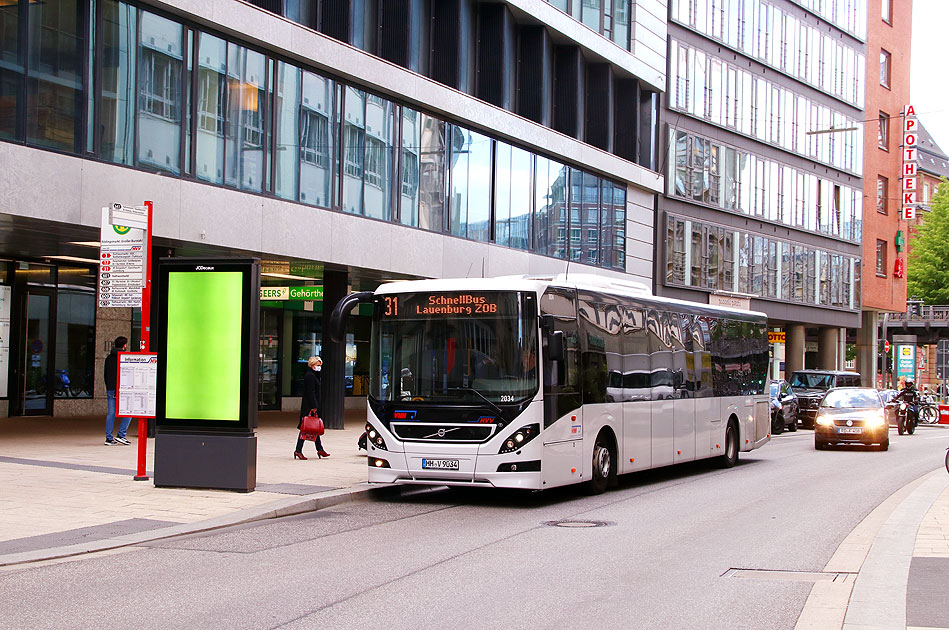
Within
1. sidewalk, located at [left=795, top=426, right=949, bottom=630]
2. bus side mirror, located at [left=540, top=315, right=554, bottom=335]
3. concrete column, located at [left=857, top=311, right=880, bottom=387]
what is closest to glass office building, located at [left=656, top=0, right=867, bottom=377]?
concrete column, located at [left=857, top=311, right=880, bottom=387]

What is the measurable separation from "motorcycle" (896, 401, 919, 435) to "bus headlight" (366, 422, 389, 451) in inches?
1156

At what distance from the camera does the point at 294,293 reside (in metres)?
29.1

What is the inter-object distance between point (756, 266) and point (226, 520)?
40219 millimetres

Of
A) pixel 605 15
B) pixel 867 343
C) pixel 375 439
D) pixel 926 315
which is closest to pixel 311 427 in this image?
pixel 375 439

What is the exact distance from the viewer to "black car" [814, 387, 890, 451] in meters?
26.8

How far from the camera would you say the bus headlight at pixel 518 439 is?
13.6m

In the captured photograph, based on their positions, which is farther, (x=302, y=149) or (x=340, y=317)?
(x=302, y=149)

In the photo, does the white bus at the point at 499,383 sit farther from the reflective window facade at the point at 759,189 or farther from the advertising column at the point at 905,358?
the advertising column at the point at 905,358

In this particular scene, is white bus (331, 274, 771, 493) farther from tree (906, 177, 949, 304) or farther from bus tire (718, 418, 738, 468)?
tree (906, 177, 949, 304)

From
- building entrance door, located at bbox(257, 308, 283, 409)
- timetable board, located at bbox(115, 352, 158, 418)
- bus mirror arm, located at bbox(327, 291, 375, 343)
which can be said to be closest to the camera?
bus mirror arm, located at bbox(327, 291, 375, 343)

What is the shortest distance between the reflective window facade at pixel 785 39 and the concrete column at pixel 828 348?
38.8 feet

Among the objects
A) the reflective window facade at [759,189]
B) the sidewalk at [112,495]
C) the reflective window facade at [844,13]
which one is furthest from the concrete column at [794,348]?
the sidewalk at [112,495]

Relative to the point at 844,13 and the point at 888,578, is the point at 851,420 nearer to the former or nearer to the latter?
the point at 888,578

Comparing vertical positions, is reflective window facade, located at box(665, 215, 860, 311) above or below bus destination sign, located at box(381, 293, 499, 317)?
above
